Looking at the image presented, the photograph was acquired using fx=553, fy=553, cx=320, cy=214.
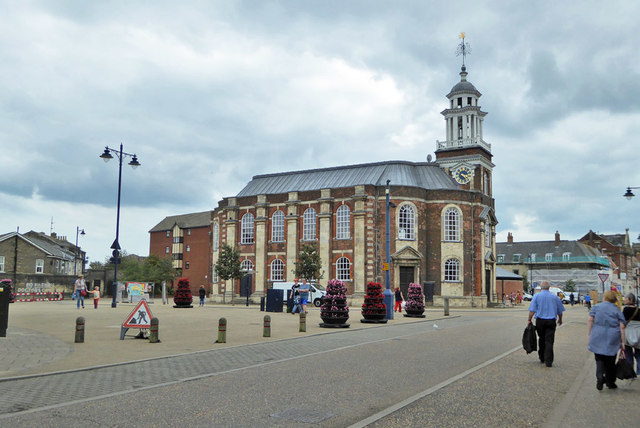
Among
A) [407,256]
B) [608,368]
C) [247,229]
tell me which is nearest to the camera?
[608,368]

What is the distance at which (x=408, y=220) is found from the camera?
159 feet

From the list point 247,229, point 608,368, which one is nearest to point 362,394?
point 608,368

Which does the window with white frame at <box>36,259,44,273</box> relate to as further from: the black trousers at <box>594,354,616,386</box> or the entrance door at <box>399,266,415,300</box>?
the black trousers at <box>594,354,616,386</box>

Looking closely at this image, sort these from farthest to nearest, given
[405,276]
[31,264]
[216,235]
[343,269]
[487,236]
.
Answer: [31,264]
[216,235]
[487,236]
[343,269]
[405,276]

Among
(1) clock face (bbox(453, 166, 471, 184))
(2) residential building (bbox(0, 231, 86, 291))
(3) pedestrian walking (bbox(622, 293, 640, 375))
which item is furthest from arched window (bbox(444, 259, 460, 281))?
(3) pedestrian walking (bbox(622, 293, 640, 375))

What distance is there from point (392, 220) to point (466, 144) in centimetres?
1174

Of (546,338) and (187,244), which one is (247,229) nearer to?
(187,244)

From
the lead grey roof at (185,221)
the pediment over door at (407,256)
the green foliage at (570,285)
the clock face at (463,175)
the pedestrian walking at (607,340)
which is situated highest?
the clock face at (463,175)

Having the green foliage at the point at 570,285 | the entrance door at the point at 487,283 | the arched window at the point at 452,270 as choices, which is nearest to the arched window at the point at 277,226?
the arched window at the point at 452,270

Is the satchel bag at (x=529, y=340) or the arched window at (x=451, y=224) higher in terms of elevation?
the arched window at (x=451, y=224)

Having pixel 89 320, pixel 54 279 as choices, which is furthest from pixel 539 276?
pixel 89 320

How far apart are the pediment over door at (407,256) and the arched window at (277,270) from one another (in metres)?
11.6

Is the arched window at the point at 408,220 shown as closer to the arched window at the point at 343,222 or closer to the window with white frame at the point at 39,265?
the arched window at the point at 343,222

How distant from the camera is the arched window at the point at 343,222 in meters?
50.1
